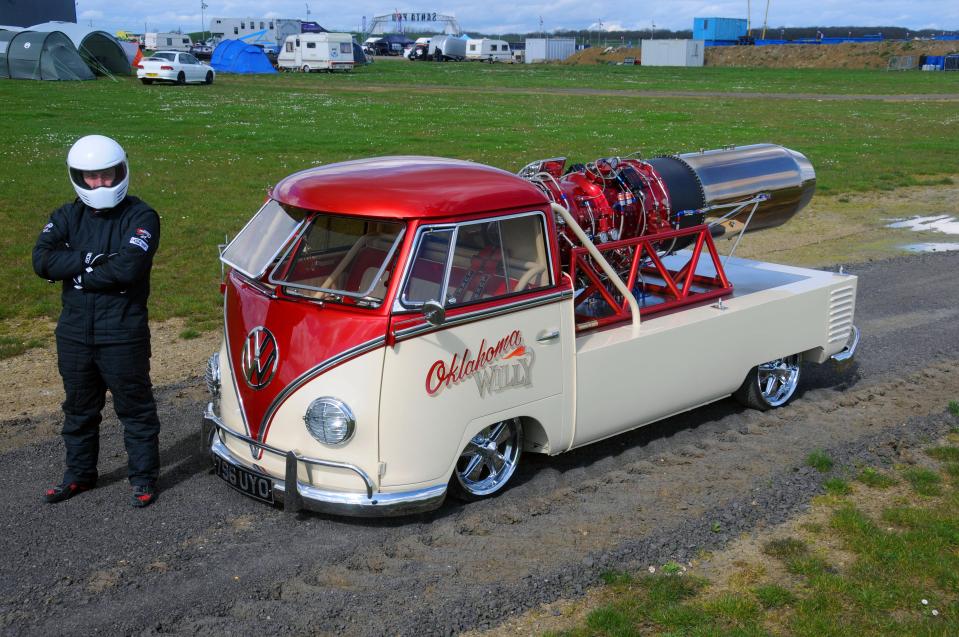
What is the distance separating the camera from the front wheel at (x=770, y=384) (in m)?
8.02

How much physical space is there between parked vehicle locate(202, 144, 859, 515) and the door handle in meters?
0.01

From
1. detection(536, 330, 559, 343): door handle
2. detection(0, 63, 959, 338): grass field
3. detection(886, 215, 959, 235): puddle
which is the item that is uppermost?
detection(536, 330, 559, 343): door handle

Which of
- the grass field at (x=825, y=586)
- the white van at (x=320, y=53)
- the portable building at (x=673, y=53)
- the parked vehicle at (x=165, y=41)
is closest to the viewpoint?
the grass field at (x=825, y=586)

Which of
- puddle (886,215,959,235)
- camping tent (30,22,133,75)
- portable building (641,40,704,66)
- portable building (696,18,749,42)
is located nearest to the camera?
puddle (886,215,959,235)

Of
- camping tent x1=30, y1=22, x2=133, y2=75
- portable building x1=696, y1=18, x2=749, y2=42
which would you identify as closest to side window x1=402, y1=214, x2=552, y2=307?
camping tent x1=30, y1=22, x2=133, y2=75

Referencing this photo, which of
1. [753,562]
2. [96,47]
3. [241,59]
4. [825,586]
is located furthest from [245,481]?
[241,59]

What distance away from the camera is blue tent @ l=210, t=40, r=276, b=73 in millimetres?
58469

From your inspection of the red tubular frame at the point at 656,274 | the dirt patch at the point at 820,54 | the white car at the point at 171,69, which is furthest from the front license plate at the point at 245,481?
the dirt patch at the point at 820,54

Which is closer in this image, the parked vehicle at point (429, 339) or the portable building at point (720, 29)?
the parked vehicle at point (429, 339)

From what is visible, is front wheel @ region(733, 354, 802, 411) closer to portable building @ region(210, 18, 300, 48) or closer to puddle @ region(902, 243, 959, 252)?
puddle @ region(902, 243, 959, 252)

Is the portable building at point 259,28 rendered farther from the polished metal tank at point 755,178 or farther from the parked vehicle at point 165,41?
the polished metal tank at point 755,178

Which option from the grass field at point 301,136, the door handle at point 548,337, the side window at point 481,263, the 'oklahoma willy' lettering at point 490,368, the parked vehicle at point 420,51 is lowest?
the grass field at point 301,136

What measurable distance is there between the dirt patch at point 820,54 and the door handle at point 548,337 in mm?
78784

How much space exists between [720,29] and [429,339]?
10703cm
